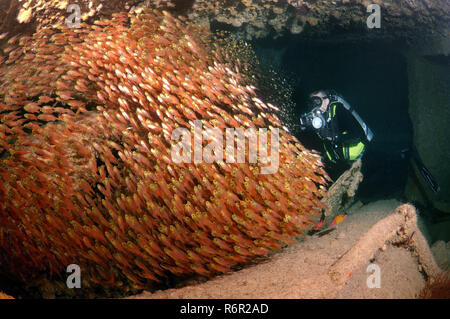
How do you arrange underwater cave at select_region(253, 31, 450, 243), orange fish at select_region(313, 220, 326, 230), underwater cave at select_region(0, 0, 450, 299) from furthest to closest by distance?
underwater cave at select_region(253, 31, 450, 243) < orange fish at select_region(313, 220, 326, 230) < underwater cave at select_region(0, 0, 450, 299)

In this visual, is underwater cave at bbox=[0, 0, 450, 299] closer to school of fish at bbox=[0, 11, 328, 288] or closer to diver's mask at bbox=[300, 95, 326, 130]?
school of fish at bbox=[0, 11, 328, 288]

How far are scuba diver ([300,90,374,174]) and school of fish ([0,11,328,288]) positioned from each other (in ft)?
3.68

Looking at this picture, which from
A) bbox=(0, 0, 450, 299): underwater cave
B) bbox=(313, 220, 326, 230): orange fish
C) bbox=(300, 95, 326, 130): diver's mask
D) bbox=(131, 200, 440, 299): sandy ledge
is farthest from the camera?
bbox=(300, 95, 326, 130): diver's mask

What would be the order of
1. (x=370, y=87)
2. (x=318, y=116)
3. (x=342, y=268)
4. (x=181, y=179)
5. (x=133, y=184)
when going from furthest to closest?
(x=370, y=87)
(x=318, y=116)
(x=133, y=184)
(x=181, y=179)
(x=342, y=268)

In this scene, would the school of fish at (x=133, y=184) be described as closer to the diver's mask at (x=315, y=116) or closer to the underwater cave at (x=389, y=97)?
the diver's mask at (x=315, y=116)

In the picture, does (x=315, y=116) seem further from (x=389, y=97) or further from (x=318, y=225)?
(x=389, y=97)

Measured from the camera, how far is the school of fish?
3.49m

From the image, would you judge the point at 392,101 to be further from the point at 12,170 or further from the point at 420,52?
the point at 12,170

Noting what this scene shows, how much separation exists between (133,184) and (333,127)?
462 cm

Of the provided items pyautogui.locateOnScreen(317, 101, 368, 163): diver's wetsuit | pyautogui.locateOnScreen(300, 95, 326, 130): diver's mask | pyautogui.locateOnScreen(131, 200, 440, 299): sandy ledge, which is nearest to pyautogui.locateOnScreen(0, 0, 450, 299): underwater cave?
pyautogui.locateOnScreen(131, 200, 440, 299): sandy ledge

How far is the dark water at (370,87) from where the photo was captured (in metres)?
8.39

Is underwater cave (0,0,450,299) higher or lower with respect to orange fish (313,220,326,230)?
higher

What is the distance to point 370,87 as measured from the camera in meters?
12.0

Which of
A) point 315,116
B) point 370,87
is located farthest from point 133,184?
point 370,87
